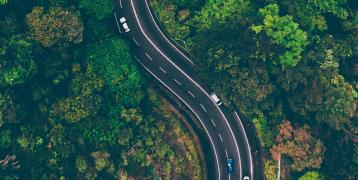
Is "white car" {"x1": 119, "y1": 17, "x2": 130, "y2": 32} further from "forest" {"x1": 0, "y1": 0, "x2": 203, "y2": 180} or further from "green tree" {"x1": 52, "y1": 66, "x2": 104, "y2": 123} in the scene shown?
"green tree" {"x1": 52, "y1": 66, "x2": 104, "y2": 123}

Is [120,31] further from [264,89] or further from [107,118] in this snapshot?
[264,89]

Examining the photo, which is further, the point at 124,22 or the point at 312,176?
the point at 124,22

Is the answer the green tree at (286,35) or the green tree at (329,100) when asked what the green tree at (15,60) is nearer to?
the green tree at (286,35)

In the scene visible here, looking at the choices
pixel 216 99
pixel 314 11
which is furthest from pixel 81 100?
pixel 314 11

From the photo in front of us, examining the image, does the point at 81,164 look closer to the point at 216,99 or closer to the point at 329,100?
the point at 216,99

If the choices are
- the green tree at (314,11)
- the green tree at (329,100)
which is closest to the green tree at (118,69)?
the green tree at (329,100)

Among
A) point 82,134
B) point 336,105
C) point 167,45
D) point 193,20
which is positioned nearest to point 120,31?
point 167,45

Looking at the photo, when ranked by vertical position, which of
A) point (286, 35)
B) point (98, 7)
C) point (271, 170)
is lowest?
point (271, 170)
